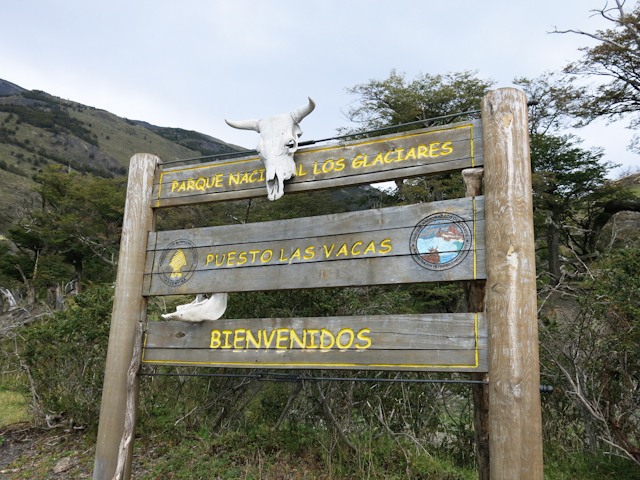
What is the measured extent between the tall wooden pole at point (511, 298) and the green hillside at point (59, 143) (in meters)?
45.8

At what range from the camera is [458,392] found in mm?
5676

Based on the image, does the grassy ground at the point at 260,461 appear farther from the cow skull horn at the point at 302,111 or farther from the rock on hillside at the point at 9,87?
the rock on hillside at the point at 9,87

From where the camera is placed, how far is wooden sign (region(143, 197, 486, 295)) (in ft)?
10.4

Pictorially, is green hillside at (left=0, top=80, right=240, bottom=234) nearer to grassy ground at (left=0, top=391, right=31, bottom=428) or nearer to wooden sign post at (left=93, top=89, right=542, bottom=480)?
grassy ground at (left=0, top=391, right=31, bottom=428)

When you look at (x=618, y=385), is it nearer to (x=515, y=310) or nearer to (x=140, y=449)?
(x=515, y=310)

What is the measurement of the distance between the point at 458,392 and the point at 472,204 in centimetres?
332

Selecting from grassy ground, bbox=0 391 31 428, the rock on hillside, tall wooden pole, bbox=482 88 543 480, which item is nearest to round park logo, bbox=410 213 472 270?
tall wooden pole, bbox=482 88 543 480

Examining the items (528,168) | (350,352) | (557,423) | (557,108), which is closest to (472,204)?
(528,168)

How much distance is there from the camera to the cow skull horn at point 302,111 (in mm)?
3762

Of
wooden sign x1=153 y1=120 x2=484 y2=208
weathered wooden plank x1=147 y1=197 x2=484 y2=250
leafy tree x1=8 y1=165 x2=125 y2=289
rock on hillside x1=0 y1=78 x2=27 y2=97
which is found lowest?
weathered wooden plank x1=147 y1=197 x2=484 y2=250

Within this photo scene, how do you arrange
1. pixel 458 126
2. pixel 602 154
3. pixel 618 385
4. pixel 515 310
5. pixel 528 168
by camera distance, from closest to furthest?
pixel 515 310 → pixel 528 168 → pixel 458 126 → pixel 618 385 → pixel 602 154

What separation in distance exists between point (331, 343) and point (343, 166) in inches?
55.8

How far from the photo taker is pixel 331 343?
11.0ft

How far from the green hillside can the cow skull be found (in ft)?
145
